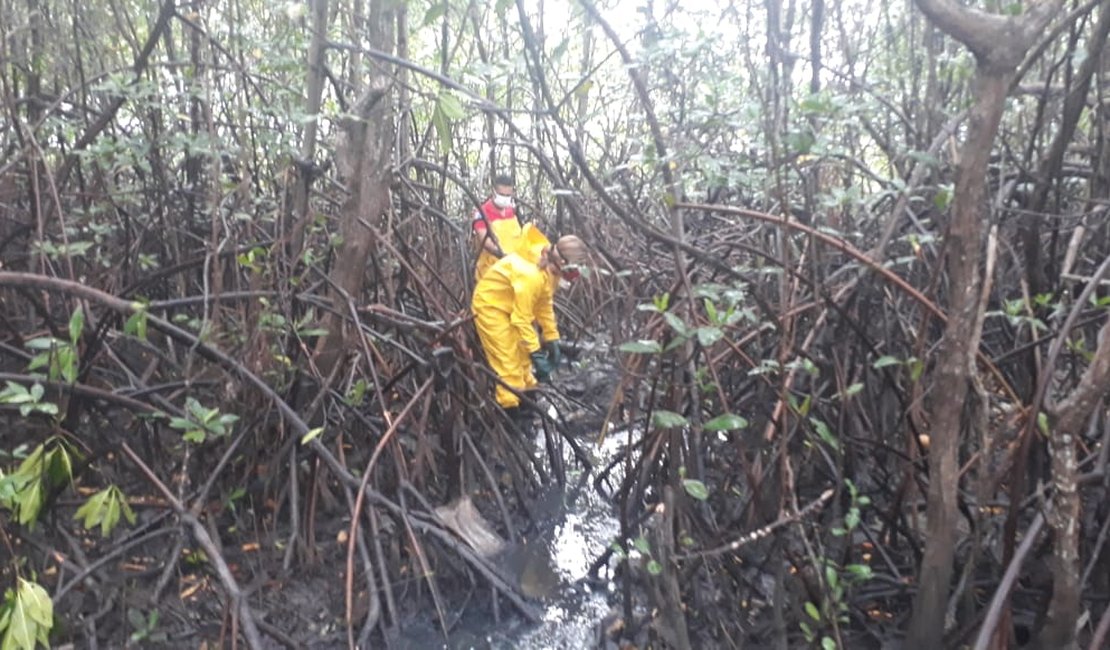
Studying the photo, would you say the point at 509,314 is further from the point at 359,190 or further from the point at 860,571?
the point at 860,571

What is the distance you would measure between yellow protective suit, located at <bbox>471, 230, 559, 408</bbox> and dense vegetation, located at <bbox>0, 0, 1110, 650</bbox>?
0.19 metres

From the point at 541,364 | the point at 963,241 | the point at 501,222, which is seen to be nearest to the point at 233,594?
the point at 963,241

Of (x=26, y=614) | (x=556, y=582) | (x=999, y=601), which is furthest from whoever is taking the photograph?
(x=556, y=582)

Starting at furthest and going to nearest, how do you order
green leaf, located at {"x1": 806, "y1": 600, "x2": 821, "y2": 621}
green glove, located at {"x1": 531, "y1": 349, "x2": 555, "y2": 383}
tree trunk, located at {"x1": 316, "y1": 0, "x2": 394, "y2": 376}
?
green glove, located at {"x1": 531, "y1": 349, "x2": 555, "y2": 383} → tree trunk, located at {"x1": 316, "y1": 0, "x2": 394, "y2": 376} → green leaf, located at {"x1": 806, "y1": 600, "x2": 821, "y2": 621}

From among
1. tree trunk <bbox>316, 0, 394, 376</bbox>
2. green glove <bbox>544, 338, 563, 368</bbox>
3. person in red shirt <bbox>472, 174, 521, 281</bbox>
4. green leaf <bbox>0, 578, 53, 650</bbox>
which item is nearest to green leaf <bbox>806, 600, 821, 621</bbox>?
green leaf <bbox>0, 578, 53, 650</bbox>

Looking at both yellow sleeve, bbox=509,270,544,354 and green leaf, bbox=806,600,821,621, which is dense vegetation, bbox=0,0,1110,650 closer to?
green leaf, bbox=806,600,821,621

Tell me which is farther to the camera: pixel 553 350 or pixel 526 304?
pixel 553 350

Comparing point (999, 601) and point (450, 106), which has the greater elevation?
point (450, 106)

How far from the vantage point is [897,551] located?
9.70 ft

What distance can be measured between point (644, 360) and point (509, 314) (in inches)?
47.5

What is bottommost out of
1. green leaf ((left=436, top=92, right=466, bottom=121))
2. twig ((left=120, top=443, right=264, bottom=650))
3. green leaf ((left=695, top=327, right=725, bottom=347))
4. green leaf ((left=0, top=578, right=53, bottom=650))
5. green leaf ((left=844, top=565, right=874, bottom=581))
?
twig ((left=120, top=443, right=264, bottom=650))

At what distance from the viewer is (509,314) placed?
4551mm

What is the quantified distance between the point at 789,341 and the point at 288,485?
1.85m

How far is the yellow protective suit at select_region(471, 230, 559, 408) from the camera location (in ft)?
14.6
